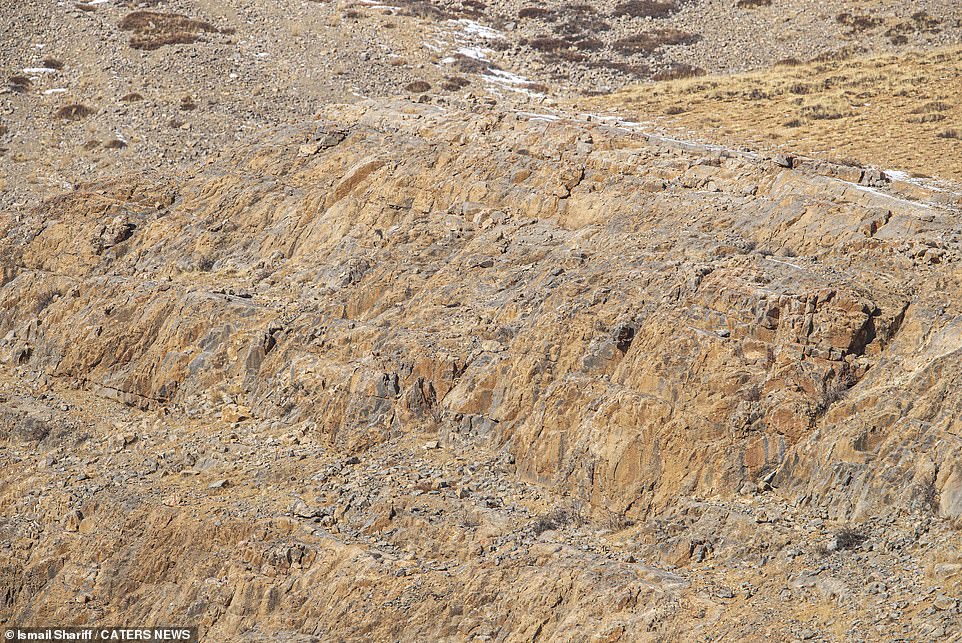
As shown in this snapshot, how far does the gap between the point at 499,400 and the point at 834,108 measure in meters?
20.1

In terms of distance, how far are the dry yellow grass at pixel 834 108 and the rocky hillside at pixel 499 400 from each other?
4.85 meters

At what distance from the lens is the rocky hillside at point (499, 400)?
17828 mm

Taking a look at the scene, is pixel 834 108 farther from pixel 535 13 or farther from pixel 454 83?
pixel 535 13

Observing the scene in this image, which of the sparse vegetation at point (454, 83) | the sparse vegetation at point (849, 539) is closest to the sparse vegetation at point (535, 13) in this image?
the sparse vegetation at point (454, 83)

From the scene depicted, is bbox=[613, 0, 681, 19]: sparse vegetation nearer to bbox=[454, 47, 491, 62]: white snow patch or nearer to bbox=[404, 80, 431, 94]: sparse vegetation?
bbox=[454, 47, 491, 62]: white snow patch

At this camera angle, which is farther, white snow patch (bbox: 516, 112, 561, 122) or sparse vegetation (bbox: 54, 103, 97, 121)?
sparse vegetation (bbox: 54, 103, 97, 121)

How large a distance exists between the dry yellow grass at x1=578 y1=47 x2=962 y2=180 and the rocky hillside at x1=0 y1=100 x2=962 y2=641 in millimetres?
4851

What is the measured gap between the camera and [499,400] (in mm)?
22625

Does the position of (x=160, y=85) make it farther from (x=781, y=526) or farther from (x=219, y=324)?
(x=781, y=526)

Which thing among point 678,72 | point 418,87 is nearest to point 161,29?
point 418,87

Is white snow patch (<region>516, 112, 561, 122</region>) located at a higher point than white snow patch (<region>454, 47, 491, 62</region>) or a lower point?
lower

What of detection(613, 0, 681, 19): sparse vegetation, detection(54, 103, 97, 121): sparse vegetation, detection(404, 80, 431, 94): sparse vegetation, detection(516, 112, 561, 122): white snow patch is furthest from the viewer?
detection(613, 0, 681, 19): sparse vegetation

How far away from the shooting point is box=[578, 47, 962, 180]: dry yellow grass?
31.0 m

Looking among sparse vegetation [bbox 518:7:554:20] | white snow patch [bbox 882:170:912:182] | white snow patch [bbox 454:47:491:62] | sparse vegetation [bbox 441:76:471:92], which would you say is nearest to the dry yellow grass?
white snow patch [bbox 882:170:912:182]
